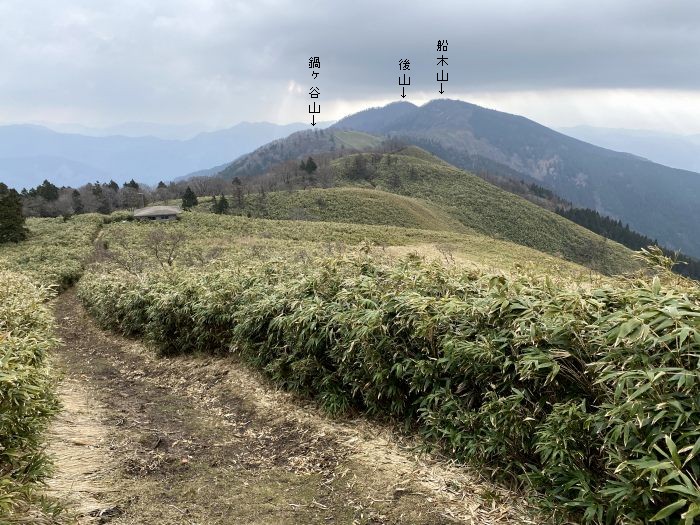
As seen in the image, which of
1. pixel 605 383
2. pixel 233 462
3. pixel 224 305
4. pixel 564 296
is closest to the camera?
pixel 605 383

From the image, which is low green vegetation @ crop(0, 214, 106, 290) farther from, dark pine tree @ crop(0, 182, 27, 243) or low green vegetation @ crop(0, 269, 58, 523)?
low green vegetation @ crop(0, 269, 58, 523)

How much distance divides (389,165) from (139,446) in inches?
4161

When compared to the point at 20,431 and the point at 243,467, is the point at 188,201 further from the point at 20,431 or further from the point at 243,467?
the point at 20,431

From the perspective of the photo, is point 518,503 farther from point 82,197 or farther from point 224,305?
point 82,197

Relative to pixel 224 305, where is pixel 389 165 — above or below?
above

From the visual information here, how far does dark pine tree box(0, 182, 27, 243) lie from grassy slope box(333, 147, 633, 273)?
2429 inches

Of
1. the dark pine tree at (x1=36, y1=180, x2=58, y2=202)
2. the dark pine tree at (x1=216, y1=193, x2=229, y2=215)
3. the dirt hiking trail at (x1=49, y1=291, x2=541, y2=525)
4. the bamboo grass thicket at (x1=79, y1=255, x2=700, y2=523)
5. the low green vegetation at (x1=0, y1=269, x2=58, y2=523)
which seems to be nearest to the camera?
the bamboo grass thicket at (x1=79, y1=255, x2=700, y2=523)

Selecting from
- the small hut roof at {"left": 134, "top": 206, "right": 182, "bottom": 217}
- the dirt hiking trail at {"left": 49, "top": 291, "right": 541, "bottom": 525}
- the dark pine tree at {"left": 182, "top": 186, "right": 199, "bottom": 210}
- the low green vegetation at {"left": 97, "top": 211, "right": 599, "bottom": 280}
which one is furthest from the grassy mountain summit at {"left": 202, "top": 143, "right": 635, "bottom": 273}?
the dirt hiking trail at {"left": 49, "top": 291, "right": 541, "bottom": 525}

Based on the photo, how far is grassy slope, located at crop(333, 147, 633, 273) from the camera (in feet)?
241

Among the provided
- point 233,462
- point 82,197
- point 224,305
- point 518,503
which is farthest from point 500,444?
point 82,197

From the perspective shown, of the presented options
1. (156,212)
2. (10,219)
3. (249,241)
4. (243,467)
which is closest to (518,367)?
(243,467)

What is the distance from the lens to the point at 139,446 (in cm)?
484

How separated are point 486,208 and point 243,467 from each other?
87.6m

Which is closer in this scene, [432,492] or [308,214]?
[432,492]
